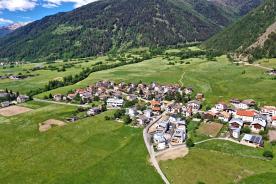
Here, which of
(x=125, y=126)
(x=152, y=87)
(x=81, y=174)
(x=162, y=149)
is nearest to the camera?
(x=81, y=174)

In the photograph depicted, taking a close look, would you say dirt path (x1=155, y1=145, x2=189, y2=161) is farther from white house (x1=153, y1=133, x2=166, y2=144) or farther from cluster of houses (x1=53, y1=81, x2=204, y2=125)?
cluster of houses (x1=53, y1=81, x2=204, y2=125)

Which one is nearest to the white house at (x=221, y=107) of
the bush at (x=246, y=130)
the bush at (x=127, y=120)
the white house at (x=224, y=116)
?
the white house at (x=224, y=116)

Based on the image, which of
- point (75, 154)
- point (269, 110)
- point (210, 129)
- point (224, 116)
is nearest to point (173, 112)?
point (224, 116)

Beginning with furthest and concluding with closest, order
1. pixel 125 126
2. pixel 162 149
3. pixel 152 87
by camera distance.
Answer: pixel 152 87 → pixel 125 126 → pixel 162 149

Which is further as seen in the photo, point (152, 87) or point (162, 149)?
point (152, 87)

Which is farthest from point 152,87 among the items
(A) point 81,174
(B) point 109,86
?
(A) point 81,174

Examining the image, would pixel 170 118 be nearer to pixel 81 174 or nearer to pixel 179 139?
pixel 179 139
